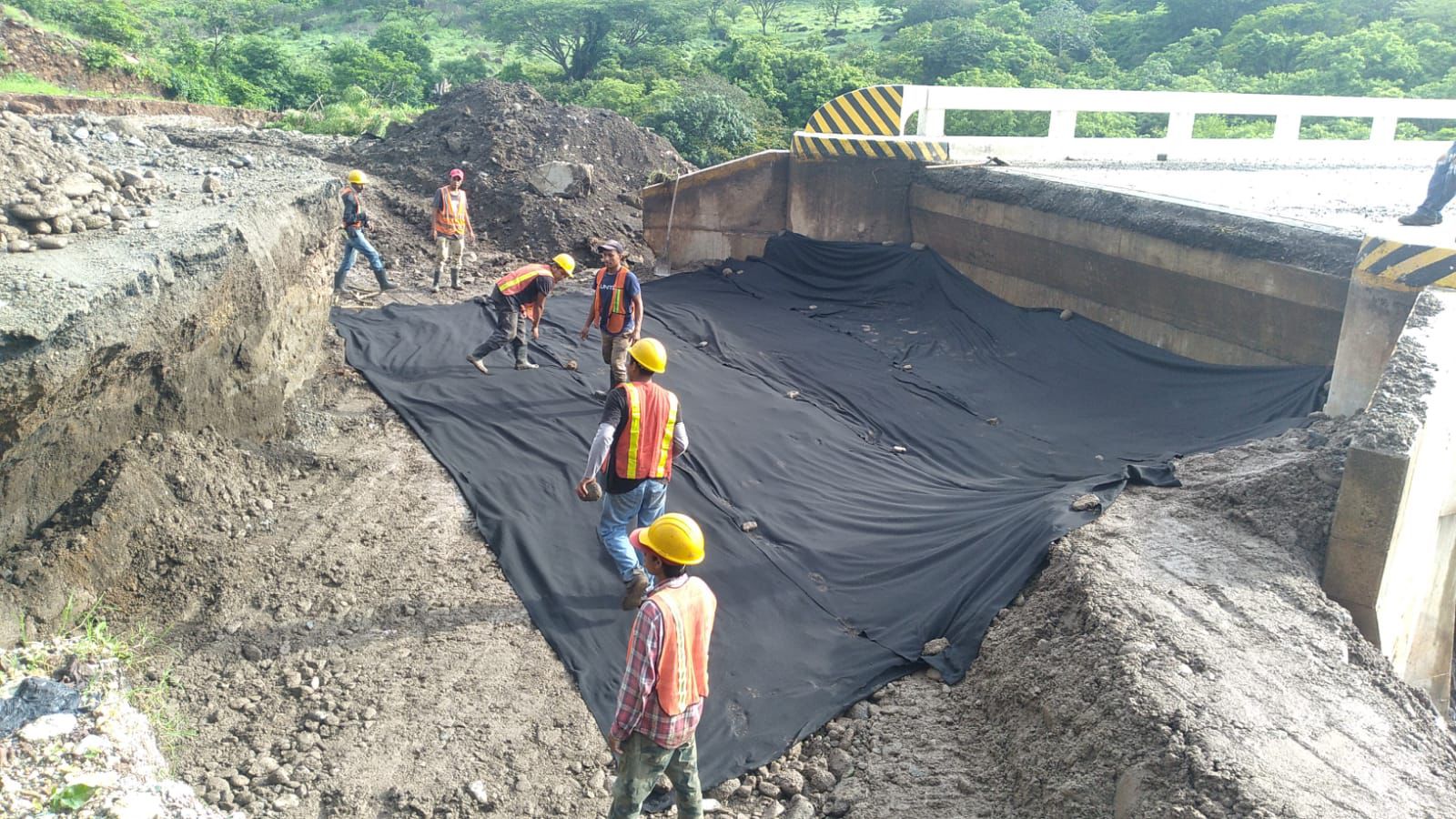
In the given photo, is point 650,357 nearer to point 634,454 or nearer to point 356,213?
point 634,454

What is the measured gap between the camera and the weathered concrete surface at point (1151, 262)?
26.4 ft

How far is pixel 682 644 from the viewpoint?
3.92 m

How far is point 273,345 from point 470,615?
11.3 feet

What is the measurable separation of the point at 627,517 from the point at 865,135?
354 inches

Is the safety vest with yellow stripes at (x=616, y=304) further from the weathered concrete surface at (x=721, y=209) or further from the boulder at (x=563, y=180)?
the boulder at (x=563, y=180)

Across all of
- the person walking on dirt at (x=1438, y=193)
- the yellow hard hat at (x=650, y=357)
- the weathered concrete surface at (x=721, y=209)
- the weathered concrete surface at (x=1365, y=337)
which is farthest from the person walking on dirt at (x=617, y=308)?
the person walking on dirt at (x=1438, y=193)

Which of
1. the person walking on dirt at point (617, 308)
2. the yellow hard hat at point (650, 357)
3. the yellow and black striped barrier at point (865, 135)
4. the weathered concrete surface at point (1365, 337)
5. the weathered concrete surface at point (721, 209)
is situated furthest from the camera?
the weathered concrete surface at point (721, 209)

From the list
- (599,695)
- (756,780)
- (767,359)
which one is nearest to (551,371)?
(767,359)

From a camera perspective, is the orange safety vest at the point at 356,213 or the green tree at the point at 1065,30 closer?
the orange safety vest at the point at 356,213

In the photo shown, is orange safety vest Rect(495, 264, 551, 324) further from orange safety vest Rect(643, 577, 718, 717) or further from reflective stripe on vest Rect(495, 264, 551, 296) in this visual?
orange safety vest Rect(643, 577, 718, 717)

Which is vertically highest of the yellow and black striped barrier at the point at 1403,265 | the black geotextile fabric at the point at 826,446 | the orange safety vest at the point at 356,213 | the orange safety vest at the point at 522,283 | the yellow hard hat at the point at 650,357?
the yellow and black striped barrier at the point at 1403,265

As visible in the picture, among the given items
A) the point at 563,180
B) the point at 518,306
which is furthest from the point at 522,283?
the point at 563,180

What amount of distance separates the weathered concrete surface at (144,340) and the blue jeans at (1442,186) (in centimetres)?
924

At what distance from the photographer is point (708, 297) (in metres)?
13.1
